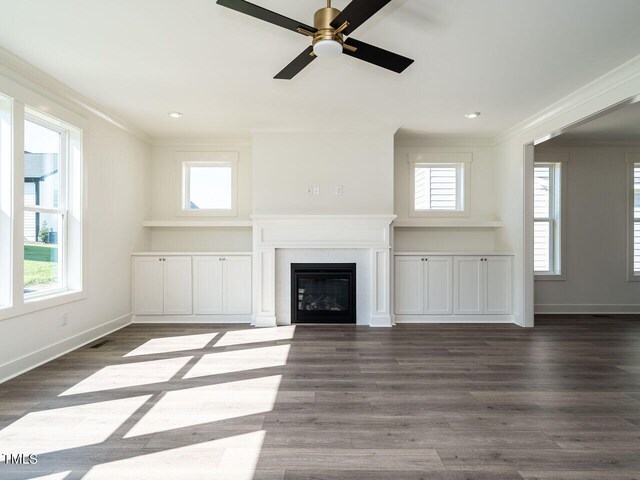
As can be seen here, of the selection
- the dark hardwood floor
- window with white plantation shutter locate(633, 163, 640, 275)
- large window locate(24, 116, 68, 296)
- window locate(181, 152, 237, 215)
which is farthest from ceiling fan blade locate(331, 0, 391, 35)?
window with white plantation shutter locate(633, 163, 640, 275)

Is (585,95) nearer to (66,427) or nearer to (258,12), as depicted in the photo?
(258,12)

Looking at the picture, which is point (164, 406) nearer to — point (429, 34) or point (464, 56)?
point (429, 34)

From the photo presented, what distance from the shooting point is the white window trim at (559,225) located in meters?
5.16

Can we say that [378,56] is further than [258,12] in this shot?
Yes

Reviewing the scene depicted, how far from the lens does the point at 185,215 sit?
505cm

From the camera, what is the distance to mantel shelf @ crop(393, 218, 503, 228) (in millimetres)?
4879

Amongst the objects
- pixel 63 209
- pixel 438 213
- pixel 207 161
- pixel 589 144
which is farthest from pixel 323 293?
pixel 589 144

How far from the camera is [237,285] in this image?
15.2 feet

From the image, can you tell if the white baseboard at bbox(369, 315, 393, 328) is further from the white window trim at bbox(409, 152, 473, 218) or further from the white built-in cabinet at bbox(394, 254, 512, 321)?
the white window trim at bbox(409, 152, 473, 218)

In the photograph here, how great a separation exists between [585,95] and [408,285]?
2755mm

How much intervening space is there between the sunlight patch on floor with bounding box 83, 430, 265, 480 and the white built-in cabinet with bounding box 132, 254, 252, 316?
9.27 feet

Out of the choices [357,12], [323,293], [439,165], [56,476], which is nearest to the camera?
[56,476]

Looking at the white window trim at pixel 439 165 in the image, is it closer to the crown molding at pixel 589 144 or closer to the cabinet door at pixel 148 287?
the crown molding at pixel 589 144

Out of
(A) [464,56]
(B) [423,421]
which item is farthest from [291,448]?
(A) [464,56]
